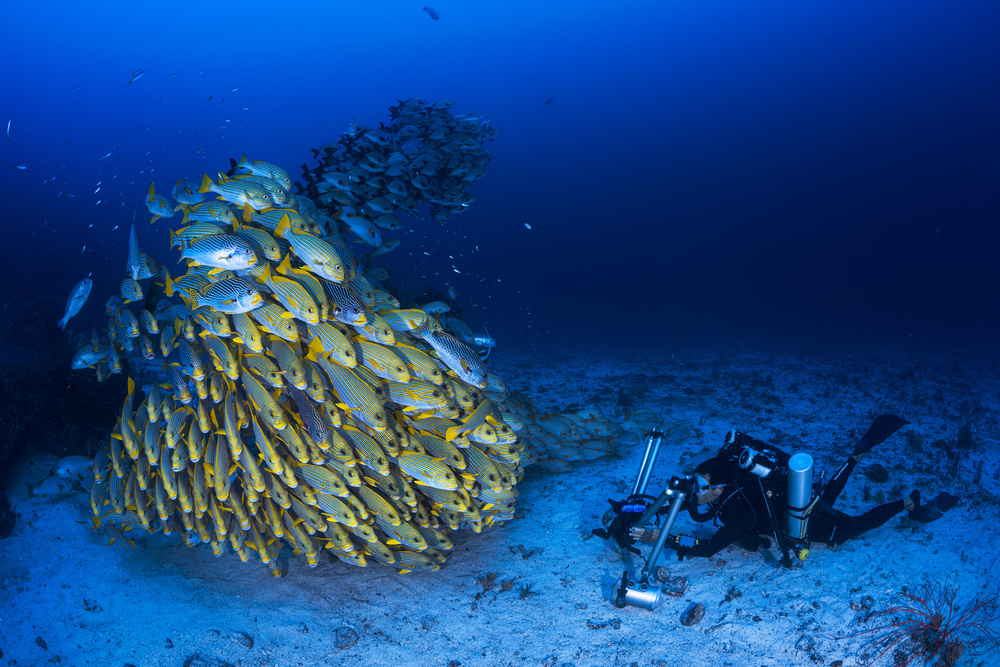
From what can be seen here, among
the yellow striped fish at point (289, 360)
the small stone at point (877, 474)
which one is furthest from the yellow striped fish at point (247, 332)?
the small stone at point (877, 474)

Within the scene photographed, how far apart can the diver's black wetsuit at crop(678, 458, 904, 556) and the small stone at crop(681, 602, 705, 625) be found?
41 centimetres

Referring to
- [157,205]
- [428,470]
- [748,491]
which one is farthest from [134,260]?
[748,491]

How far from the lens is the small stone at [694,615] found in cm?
360

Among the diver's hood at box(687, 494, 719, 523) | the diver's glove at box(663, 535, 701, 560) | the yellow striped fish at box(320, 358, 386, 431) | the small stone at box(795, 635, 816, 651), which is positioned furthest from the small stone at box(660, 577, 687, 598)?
the yellow striped fish at box(320, 358, 386, 431)

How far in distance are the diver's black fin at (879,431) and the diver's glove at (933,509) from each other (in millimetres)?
517

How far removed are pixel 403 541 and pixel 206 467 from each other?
65.1 inches

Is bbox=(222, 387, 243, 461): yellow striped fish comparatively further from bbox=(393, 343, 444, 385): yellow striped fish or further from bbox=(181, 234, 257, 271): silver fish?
bbox=(393, 343, 444, 385): yellow striped fish

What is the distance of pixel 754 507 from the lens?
3969 mm

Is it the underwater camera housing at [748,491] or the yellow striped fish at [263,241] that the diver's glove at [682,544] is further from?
the yellow striped fish at [263,241]

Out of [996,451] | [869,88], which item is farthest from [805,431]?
[869,88]

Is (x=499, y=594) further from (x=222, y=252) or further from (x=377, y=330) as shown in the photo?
(x=222, y=252)

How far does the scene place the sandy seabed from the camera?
3.47 meters

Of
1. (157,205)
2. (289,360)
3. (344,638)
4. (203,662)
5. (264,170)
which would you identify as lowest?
(203,662)

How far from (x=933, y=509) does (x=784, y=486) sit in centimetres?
136
